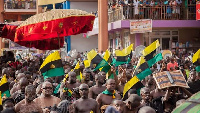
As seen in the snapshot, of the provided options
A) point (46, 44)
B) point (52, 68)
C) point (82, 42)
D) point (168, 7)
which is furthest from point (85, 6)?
point (52, 68)

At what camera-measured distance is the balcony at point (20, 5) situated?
184 feet

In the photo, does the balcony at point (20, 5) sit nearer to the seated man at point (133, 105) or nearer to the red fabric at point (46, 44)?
the red fabric at point (46, 44)

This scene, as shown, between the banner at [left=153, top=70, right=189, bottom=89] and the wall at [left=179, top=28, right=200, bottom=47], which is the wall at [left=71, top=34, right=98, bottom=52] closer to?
the wall at [left=179, top=28, right=200, bottom=47]

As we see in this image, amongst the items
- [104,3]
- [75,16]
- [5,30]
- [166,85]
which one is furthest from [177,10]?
[166,85]

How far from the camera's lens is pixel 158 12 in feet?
99.7

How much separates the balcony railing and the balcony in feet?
91.2

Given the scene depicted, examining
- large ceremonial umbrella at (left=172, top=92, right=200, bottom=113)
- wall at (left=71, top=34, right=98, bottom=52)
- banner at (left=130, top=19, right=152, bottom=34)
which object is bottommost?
wall at (left=71, top=34, right=98, bottom=52)

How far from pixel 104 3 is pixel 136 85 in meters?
21.1

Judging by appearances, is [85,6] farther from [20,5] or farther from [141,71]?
[141,71]

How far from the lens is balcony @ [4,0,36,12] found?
184 feet

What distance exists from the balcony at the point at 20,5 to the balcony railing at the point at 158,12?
27800 mm

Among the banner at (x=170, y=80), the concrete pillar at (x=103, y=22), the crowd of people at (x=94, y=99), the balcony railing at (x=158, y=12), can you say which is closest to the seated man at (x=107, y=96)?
the crowd of people at (x=94, y=99)

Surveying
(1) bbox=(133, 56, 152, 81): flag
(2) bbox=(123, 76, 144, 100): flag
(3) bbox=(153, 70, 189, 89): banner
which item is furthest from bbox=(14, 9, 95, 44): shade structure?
(3) bbox=(153, 70, 189, 89): banner

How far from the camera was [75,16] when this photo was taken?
13227 millimetres
